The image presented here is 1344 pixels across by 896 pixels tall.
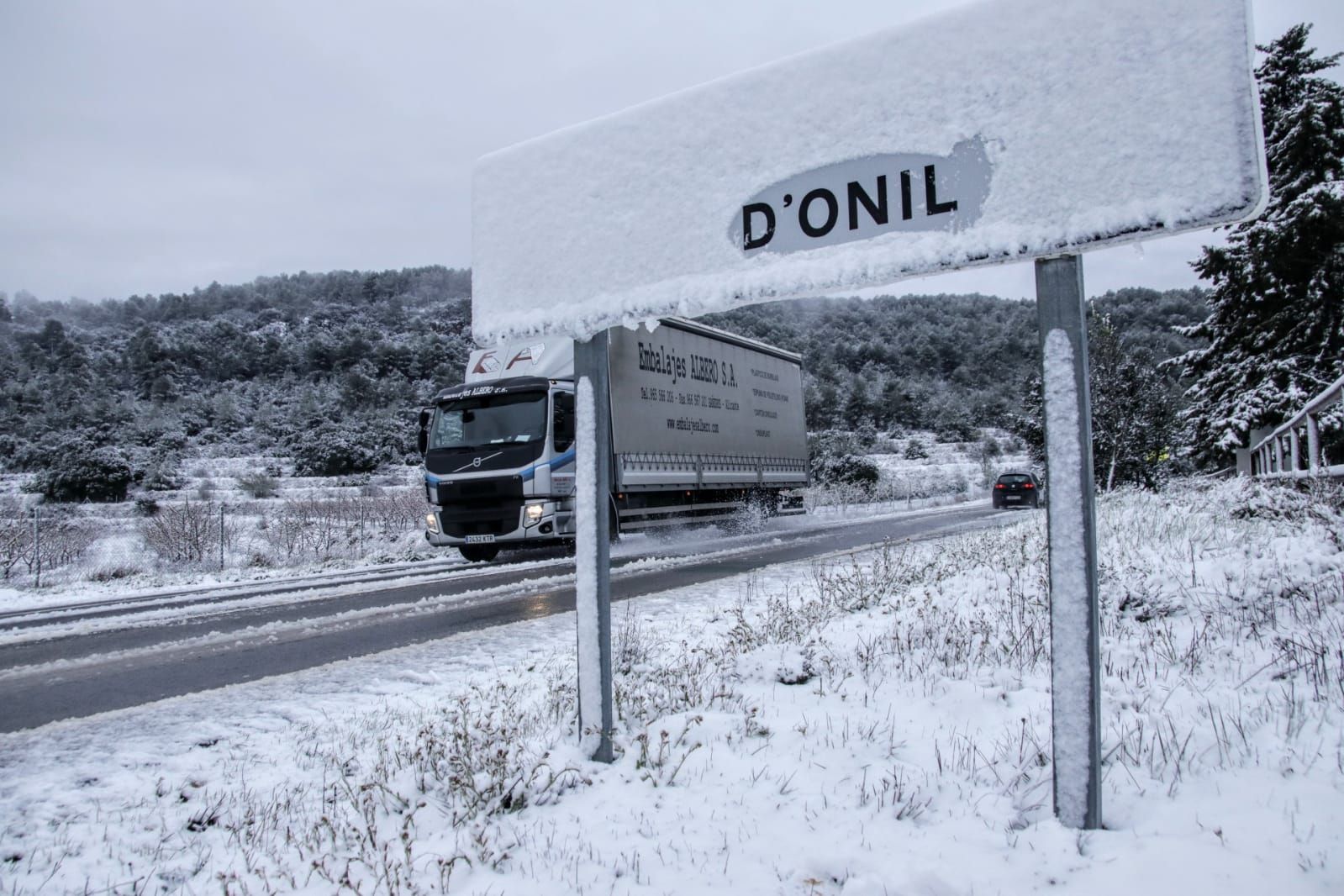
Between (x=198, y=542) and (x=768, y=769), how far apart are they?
15.7 m

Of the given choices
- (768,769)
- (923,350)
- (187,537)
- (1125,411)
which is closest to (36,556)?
(187,537)

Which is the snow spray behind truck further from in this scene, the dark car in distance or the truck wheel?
the dark car in distance

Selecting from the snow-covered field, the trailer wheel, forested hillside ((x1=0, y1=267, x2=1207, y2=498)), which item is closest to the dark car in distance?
the snow-covered field

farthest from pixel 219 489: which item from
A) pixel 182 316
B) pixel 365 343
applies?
pixel 182 316

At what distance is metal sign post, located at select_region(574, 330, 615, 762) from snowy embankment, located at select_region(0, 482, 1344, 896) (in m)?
0.22

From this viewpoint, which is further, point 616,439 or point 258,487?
point 258,487

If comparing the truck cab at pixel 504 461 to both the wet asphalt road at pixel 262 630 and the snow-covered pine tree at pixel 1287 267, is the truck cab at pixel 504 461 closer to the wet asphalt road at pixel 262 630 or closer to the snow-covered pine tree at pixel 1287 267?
the wet asphalt road at pixel 262 630

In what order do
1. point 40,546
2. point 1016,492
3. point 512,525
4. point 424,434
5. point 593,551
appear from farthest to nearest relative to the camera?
point 1016,492
point 40,546
point 424,434
point 512,525
point 593,551

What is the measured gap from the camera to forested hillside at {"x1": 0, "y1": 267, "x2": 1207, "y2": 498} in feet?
121

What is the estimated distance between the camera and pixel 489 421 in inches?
514

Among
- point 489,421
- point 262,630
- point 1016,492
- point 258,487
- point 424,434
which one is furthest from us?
point 258,487

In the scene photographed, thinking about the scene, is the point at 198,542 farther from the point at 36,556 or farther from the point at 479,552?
the point at 479,552

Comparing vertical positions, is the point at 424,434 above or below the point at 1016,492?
above

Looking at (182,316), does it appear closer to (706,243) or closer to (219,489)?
(219,489)
